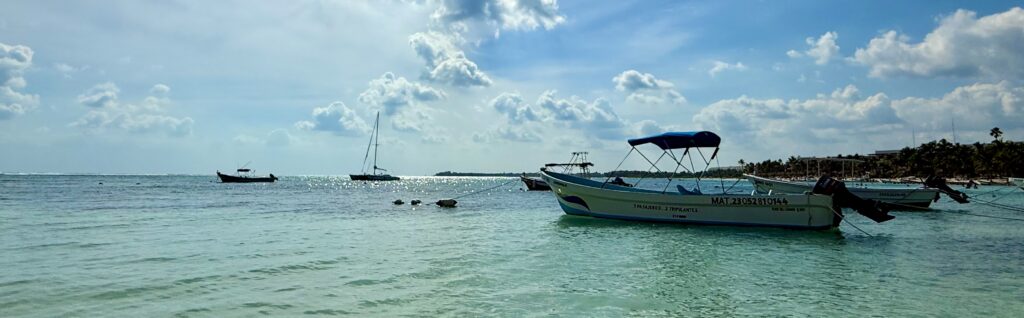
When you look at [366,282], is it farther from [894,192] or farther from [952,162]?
[952,162]

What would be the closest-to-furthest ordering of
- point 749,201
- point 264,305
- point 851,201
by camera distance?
point 264,305, point 851,201, point 749,201

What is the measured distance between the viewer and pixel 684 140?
23.1 metres

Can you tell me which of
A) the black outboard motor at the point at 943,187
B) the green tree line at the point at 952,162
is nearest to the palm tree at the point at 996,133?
the green tree line at the point at 952,162

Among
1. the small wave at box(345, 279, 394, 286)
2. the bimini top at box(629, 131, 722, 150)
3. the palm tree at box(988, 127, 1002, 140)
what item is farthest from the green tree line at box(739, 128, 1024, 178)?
the small wave at box(345, 279, 394, 286)

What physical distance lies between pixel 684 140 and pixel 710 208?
2.98 m

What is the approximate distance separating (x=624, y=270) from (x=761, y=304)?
3.58 metres

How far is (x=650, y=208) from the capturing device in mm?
22953

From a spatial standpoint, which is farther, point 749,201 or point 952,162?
point 952,162

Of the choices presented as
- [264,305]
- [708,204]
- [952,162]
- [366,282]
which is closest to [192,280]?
[264,305]

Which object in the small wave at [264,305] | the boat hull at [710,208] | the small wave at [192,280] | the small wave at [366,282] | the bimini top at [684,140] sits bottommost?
the small wave at [264,305]

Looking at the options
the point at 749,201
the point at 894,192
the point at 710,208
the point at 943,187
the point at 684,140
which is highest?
the point at 684,140

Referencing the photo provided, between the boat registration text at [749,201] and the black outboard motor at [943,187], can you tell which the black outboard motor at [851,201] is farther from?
the black outboard motor at [943,187]

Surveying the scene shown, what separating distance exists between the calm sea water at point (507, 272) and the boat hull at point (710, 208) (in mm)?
723

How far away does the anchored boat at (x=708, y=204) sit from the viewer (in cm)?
2016
